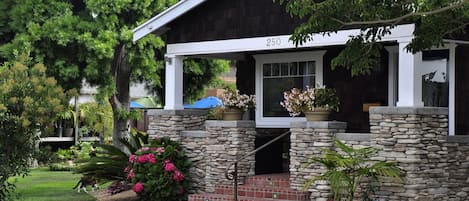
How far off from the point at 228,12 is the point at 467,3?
6.73 m

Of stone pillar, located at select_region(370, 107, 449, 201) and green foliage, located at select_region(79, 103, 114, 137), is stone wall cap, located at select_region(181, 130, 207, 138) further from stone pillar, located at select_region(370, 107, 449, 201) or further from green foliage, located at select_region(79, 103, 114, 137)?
green foliage, located at select_region(79, 103, 114, 137)

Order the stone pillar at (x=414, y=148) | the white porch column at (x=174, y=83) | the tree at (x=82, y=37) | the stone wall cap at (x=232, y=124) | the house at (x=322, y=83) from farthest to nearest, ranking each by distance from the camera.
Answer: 1. the tree at (x=82, y=37)
2. the white porch column at (x=174, y=83)
3. the stone wall cap at (x=232, y=124)
4. the house at (x=322, y=83)
5. the stone pillar at (x=414, y=148)

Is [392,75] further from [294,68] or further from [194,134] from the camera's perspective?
[194,134]

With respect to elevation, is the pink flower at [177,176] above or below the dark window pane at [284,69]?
below

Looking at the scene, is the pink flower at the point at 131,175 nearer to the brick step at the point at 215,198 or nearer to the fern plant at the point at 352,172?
the brick step at the point at 215,198

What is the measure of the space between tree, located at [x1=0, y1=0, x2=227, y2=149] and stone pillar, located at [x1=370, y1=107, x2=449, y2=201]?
10.1 metres

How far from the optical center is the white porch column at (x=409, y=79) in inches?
494

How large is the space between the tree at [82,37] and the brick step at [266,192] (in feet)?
23.6

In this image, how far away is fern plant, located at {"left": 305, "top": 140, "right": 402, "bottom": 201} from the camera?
12.0 m

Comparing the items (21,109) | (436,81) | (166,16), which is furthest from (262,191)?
(21,109)

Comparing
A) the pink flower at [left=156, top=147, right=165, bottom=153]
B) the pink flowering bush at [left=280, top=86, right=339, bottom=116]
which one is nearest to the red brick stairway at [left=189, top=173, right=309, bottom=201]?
the pink flower at [left=156, top=147, right=165, bottom=153]

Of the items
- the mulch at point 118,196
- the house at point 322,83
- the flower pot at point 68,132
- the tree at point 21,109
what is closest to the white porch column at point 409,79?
the house at point 322,83

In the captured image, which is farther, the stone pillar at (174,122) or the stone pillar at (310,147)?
the stone pillar at (174,122)

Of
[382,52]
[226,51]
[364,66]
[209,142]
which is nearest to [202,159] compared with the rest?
[209,142]
